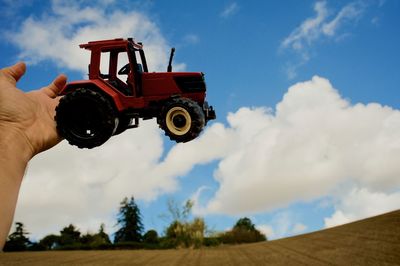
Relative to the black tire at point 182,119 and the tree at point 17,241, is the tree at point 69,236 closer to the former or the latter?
the tree at point 17,241

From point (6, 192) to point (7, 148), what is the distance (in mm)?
510

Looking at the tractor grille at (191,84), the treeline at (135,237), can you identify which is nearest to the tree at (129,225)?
the treeline at (135,237)

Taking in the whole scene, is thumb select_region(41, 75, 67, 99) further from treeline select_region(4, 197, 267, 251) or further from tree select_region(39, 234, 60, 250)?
tree select_region(39, 234, 60, 250)

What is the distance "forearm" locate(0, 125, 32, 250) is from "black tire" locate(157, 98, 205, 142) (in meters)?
1.42

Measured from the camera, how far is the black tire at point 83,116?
14.3ft

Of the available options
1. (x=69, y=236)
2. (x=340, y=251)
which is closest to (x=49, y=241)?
(x=69, y=236)

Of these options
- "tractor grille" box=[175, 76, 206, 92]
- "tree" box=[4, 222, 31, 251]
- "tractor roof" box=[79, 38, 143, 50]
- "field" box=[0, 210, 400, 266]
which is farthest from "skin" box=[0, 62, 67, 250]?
"tree" box=[4, 222, 31, 251]

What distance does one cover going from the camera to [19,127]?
4938mm

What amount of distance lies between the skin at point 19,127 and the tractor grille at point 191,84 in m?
1.43

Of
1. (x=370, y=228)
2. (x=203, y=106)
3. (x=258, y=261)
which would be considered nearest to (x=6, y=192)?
(x=203, y=106)

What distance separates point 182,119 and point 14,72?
1982mm

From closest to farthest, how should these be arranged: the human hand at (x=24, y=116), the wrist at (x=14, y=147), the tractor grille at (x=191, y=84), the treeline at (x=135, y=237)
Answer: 1. the wrist at (x=14, y=147)
2. the human hand at (x=24, y=116)
3. the tractor grille at (x=191, y=84)
4. the treeline at (x=135, y=237)

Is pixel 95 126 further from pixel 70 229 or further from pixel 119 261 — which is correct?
pixel 70 229

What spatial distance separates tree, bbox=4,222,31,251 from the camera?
51.0m
